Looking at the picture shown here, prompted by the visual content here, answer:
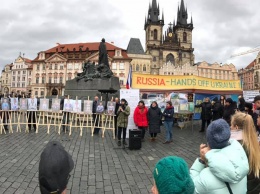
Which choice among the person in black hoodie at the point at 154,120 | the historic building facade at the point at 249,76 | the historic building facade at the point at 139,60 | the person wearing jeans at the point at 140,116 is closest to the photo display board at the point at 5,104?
the person wearing jeans at the point at 140,116

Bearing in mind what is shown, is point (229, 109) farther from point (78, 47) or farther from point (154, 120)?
point (78, 47)

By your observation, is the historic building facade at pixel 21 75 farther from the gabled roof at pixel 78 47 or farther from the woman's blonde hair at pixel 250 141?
the woman's blonde hair at pixel 250 141

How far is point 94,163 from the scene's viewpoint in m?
6.02

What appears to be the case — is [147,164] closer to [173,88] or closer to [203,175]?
[203,175]

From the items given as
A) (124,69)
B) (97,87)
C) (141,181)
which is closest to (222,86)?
(97,87)

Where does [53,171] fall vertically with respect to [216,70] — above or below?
below

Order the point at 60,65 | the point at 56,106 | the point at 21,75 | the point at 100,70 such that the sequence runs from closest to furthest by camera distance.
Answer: the point at 56,106 < the point at 100,70 < the point at 60,65 < the point at 21,75

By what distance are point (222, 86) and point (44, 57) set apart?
6384cm

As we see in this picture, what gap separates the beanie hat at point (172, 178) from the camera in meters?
1.53

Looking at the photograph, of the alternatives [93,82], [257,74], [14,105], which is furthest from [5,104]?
[257,74]

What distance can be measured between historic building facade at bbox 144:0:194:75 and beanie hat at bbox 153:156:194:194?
7922cm

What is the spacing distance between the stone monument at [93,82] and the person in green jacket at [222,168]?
503 inches

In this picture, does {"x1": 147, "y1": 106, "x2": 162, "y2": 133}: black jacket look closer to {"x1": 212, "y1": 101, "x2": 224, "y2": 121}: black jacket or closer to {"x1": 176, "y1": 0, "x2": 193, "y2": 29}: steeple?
{"x1": 212, "y1": 101, "x2": 224, "y2": 121}: black jacket

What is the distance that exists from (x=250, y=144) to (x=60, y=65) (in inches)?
2779
